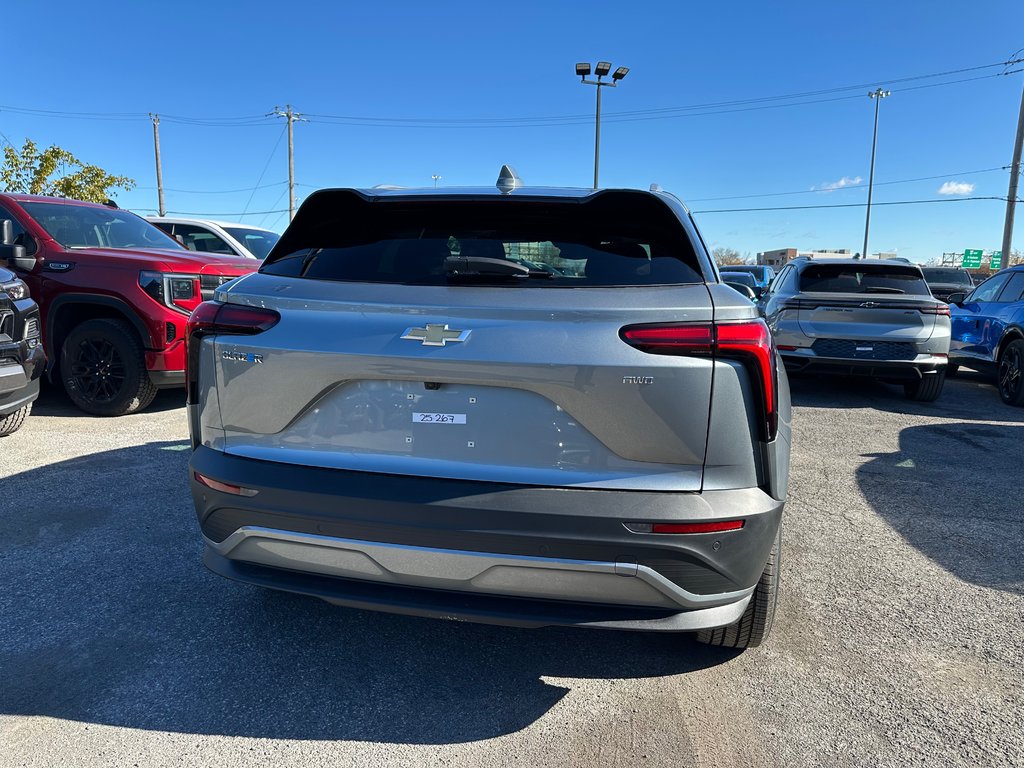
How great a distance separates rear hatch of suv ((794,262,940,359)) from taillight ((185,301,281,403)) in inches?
258

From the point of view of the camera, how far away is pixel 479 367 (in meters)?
1.93

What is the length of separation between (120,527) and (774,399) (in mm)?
3446

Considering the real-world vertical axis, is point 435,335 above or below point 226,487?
above

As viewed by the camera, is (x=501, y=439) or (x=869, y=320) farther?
(x=869, y=320)

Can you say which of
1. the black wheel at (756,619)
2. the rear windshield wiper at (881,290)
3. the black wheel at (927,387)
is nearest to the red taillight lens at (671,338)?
the black wheel at (756,619)

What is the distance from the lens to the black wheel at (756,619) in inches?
93.4

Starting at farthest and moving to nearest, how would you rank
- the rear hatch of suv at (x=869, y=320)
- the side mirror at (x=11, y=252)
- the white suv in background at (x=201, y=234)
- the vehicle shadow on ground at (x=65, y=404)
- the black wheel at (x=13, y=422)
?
1. the white suv in background at (x=201, y=234)
2. the rear hatch of suv at (x=869, y=320)
3. the vehicle shadow on ground at (x=65, y=404)
4. the side mirror at (x=11, y=252)
5. the black wheel at (x=13, y=422)

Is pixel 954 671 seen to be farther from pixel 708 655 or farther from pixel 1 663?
pixel 1 663

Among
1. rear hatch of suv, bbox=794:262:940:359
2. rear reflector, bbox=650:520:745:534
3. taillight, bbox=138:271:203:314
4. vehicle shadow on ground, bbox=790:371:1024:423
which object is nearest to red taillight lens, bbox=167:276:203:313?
taillight, bbox=138:271:203:314

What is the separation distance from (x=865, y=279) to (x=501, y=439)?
7159 mm

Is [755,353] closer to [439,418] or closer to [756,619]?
[439,418]

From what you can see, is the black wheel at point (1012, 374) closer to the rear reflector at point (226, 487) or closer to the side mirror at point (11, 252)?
the rear reflector at point (226, 487)

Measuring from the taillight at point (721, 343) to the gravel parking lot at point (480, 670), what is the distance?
1069 mm

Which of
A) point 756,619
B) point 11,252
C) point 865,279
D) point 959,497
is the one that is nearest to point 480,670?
point 756,619
